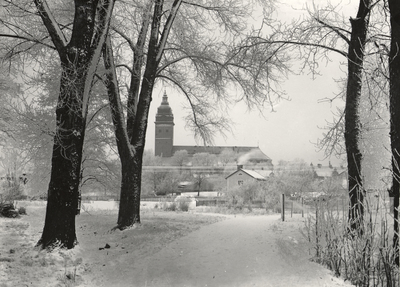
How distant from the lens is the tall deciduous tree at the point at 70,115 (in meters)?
6.98

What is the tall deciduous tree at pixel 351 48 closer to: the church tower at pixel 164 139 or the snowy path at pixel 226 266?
the snowy path at pixel 226 266

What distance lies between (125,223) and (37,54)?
481 centimetres

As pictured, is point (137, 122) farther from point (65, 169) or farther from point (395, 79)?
point (395, 79)

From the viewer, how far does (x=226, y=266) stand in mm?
6203

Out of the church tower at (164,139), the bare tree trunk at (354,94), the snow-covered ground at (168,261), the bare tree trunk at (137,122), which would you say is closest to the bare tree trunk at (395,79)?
the snow-covered ground at (168,261)

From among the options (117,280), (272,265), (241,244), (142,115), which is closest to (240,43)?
(142,115)

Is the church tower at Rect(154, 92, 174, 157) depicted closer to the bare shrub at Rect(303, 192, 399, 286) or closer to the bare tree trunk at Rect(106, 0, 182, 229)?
the bare tree trunk at Rect(106, 0, 182, 229)

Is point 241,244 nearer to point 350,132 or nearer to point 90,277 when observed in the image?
point 90,277

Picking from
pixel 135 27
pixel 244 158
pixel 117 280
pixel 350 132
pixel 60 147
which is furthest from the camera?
pixel 244 158

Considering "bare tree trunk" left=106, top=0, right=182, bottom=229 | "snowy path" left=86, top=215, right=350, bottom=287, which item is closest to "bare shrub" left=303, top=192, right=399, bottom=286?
"snowy path" left=86, top=215, right=350, bottom=287

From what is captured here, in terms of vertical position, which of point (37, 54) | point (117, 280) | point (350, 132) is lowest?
point (117, 280)

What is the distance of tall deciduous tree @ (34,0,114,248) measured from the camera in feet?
22.9

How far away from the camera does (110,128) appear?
560 inches

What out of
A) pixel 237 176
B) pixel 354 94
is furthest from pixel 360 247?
pixel 237 176
